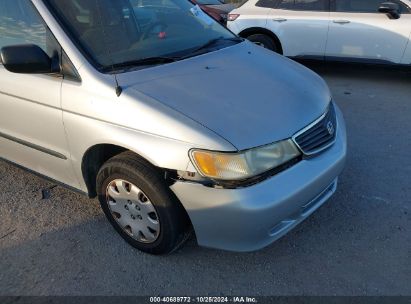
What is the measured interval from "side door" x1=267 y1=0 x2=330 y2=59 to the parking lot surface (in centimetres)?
331

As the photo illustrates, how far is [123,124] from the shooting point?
2.37m

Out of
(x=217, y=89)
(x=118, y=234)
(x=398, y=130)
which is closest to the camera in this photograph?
(x=217, y=89)

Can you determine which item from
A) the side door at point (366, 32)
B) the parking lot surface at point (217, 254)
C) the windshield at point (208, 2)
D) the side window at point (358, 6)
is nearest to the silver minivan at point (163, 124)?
the parking lot surface at point (217, 254)

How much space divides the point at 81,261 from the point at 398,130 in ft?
12.0

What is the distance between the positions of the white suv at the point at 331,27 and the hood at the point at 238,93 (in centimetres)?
351

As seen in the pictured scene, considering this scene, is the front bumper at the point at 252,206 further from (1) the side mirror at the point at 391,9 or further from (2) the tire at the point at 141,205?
(1) the side mirror at the point at 391,9

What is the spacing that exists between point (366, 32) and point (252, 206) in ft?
15.9

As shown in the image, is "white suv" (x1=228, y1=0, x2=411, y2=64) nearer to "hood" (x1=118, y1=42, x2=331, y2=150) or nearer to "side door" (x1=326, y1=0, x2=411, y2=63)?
"side door" (x1=326, y1=0, x2=411, y2=63)

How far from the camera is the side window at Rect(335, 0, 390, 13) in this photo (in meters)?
6.00

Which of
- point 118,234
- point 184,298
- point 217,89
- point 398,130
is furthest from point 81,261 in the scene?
point 398,130

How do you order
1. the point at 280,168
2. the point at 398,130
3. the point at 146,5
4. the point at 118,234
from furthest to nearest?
the point at 398,130, the point at 146,5, the point at 118,234, the point at 280,168

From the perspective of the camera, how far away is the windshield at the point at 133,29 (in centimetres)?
267

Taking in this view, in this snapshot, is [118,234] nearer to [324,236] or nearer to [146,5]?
[324,236]

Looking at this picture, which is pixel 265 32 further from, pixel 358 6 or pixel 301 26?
pixel 358 6
